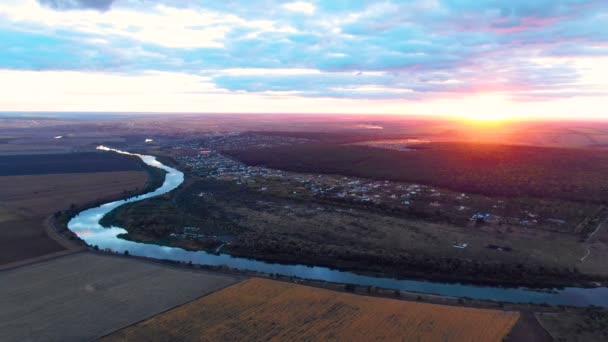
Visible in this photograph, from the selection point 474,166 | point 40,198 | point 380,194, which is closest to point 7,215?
point 40,198

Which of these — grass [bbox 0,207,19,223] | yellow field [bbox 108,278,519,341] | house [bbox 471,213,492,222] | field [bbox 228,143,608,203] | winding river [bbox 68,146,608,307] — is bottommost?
winding river [bbox 68,146,608,307]

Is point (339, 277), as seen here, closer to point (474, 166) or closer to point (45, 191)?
point (45, 191)

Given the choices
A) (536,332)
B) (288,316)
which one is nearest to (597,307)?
(536,332)

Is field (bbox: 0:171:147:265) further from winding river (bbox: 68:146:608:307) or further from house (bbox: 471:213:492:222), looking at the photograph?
house (bbox: 471:213:492:222)

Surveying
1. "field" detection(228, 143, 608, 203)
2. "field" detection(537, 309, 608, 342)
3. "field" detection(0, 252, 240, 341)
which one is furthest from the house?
"field" detection(0, 252, 240, 341)

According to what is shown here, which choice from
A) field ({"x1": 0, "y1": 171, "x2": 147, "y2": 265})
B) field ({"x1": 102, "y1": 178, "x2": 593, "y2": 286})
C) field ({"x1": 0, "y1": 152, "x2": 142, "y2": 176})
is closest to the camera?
field ({"x1": 102, "y1": 178, "x2": 593, "y2": 286})

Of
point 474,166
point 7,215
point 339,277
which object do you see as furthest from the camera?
point 474,166
